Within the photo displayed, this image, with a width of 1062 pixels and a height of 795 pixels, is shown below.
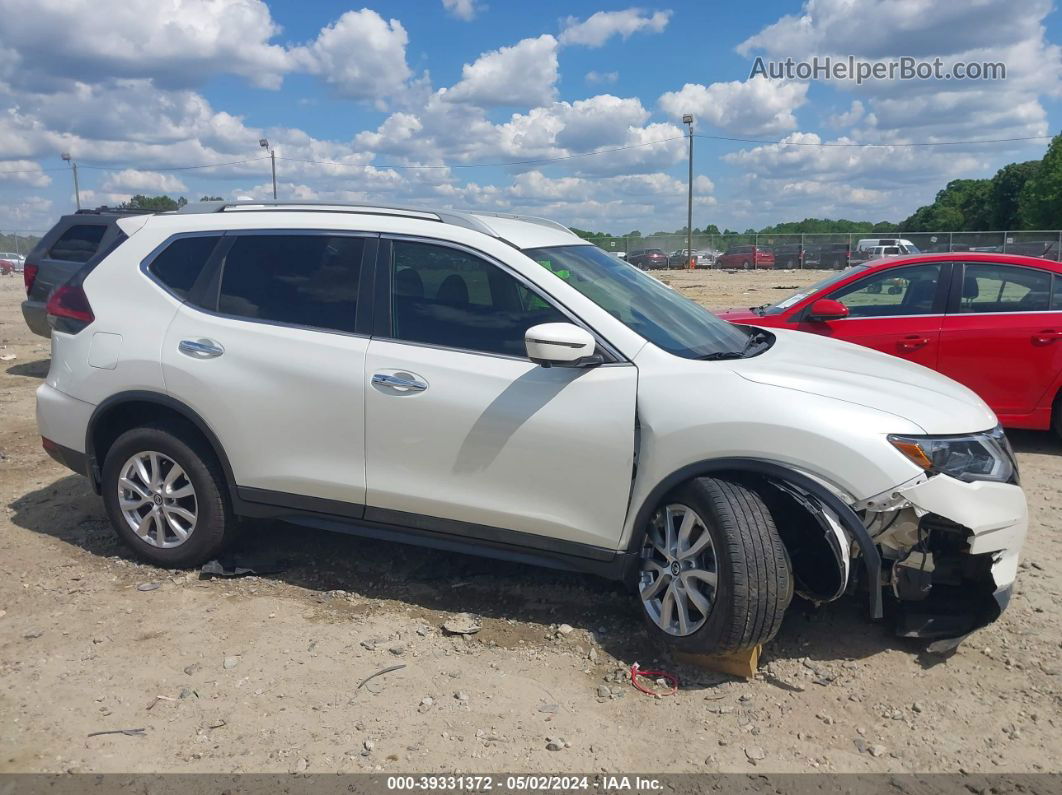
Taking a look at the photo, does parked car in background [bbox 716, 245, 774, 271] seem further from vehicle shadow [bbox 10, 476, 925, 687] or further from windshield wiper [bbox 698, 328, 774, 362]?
vehicle shadow [bbox 10, 476, 925, 687]

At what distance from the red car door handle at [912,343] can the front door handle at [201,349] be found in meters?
5.42

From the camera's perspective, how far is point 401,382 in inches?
161

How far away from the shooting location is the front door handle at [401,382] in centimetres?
407

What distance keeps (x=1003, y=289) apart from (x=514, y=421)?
17.1 ft

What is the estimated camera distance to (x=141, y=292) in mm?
4789

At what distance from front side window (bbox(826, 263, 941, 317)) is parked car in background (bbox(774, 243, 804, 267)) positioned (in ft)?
146

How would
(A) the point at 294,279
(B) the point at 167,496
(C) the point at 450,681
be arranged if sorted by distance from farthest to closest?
(B) the point at 167,496
(A) the point at 294,279
(C) the point at 450,681

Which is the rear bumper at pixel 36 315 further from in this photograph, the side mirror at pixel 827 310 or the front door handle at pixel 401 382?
the side mirror at pixel 827 310

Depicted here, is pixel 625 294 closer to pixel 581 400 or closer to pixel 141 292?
pixel 581 400

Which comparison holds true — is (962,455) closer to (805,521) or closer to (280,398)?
(805,521)

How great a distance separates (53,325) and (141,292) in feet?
2.34

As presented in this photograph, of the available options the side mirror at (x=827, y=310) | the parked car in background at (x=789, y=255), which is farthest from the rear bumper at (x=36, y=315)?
the parked car in background at (x=789, y=255)

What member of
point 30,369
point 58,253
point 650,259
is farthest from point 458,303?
point 650,259

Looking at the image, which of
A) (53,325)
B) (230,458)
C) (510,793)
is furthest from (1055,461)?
(53,325)
